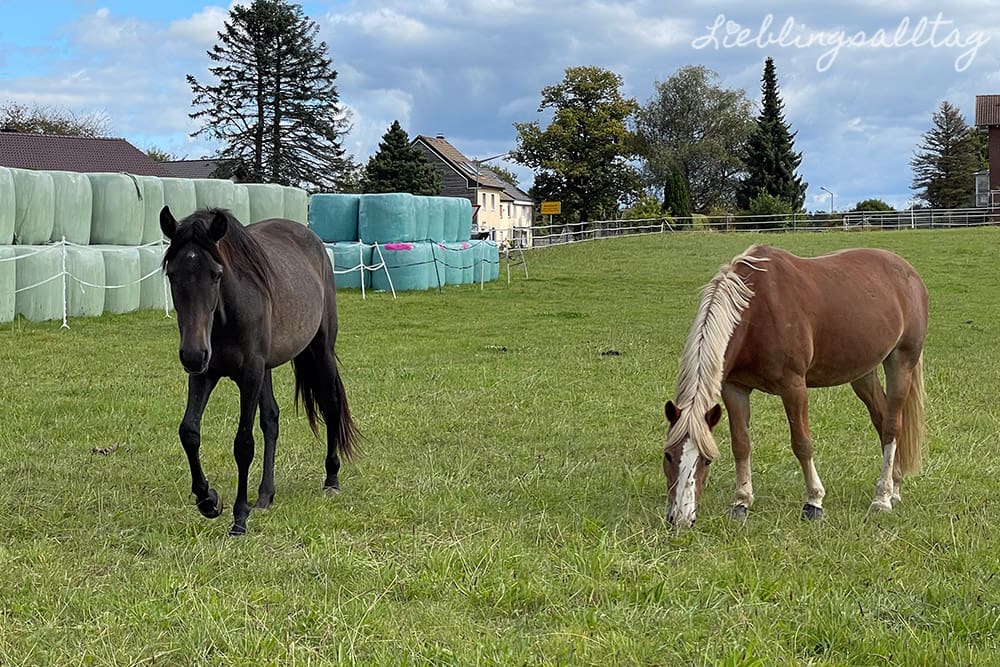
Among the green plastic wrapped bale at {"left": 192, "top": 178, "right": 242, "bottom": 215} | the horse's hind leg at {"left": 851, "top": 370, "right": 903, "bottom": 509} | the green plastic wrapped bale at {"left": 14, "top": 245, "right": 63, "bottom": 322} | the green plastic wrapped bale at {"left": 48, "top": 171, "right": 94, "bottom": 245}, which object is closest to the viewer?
the horse's hind leg at {"left": 851, "top": 370, "right": 903, "bottom": 509}

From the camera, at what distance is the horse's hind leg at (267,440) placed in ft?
18.6

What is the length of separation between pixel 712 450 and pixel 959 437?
341 centimetres

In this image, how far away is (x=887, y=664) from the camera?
335 cm

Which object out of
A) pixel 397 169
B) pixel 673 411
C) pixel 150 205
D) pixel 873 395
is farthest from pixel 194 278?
pixel 397 169

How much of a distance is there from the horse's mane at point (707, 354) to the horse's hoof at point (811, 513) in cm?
70

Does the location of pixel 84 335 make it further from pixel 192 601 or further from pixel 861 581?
pixel 861 581

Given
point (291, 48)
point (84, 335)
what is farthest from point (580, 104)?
point (84, 335)

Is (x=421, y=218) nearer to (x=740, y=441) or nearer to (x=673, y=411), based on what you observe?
(x=740, y=441)

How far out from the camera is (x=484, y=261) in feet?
94.5

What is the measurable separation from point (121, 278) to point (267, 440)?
1309cm

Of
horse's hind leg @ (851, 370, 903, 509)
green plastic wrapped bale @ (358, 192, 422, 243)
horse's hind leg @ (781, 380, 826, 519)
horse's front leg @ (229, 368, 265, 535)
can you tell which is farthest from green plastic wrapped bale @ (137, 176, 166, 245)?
horse's hind leg @ (781, 380, 826, 519)

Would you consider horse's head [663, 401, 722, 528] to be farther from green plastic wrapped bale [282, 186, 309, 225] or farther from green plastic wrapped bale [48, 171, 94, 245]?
green plastic wrapped bale [282, 186, 309, 225]

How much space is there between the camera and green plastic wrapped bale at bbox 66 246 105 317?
656 inches

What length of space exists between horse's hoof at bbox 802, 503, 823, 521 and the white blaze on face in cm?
80
